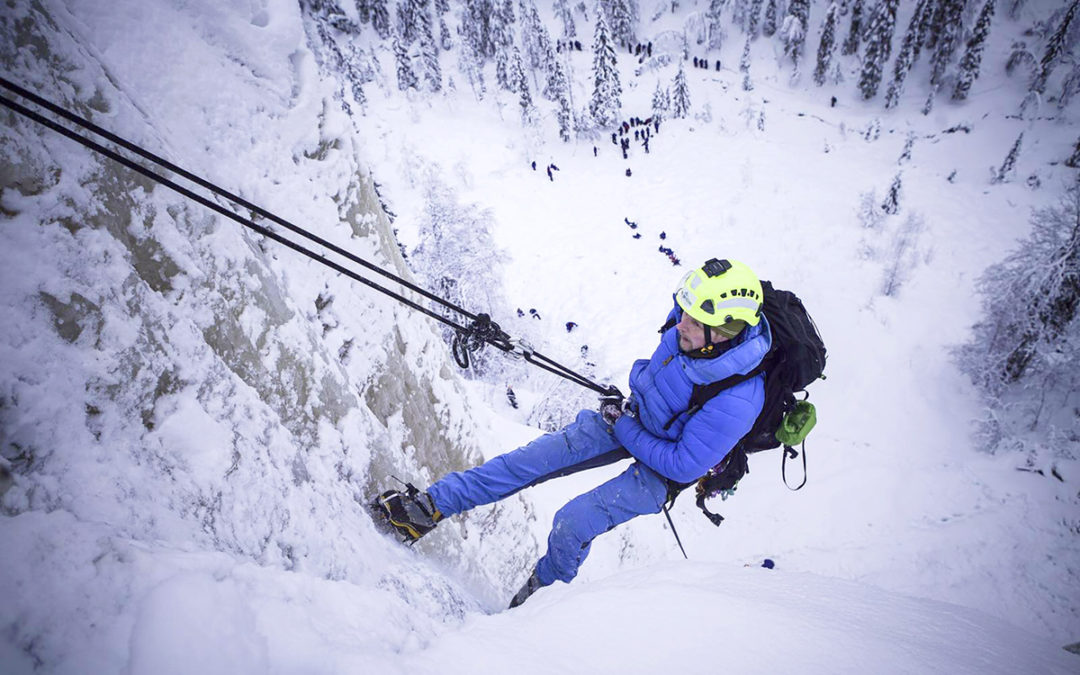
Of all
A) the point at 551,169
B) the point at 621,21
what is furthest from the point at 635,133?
the point at 621,21

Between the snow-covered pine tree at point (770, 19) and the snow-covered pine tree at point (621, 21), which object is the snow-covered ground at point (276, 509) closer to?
the snow-covered pine tree at point (770, 19)

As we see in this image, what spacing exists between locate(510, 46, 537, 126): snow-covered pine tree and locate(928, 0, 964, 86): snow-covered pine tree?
3434cm

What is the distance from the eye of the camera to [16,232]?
169cm

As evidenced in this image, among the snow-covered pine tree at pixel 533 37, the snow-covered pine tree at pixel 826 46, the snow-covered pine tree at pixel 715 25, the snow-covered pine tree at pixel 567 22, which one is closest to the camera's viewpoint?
the snow-covered pine tree at pixel 533 37

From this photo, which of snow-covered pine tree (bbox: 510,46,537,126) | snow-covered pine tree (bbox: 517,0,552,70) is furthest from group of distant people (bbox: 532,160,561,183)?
snow-covered pine tree (bbox: 517,0,552,70)

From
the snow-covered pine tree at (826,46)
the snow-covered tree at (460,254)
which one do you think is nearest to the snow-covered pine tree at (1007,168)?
the snow-covered pine tree at (826,46)

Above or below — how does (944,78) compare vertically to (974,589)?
above

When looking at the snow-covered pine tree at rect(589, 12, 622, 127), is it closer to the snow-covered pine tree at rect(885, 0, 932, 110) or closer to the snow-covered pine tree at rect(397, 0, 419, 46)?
the snow-covered pine tree at rect(885, 0, 932, 110)

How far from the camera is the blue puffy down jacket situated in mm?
3115

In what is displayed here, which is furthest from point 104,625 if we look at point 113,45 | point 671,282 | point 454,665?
point 671,282

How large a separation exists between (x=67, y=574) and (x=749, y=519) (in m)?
11.7

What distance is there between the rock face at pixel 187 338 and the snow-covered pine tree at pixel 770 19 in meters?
61.7

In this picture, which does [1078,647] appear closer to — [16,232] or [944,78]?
[16,232]

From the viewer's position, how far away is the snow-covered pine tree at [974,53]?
34.8 metres
